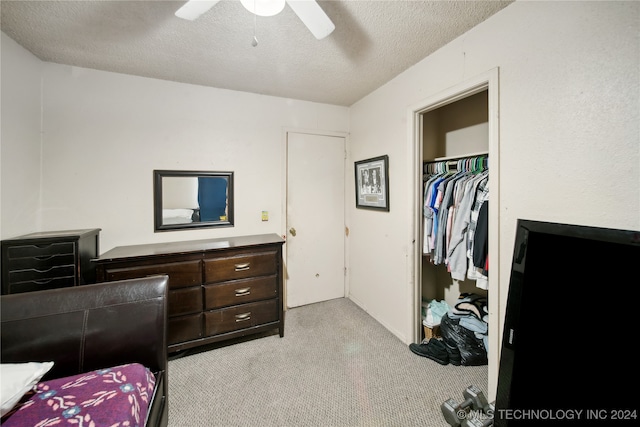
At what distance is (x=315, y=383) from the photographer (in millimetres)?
1805

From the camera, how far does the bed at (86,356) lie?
0.88 metres

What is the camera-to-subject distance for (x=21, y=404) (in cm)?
90

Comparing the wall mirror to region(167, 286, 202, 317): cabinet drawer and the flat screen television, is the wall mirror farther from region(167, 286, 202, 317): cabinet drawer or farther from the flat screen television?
the flat screen television

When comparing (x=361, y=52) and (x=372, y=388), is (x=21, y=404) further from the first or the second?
(x=361, y=52)

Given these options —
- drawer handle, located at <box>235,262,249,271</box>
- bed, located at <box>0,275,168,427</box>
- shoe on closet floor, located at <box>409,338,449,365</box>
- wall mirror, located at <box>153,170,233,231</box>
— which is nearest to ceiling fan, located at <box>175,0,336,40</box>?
bed, located at <box>0,275,168,427</box>

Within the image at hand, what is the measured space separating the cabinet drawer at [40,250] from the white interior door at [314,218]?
187 centimetres

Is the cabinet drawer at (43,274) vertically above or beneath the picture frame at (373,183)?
beneath

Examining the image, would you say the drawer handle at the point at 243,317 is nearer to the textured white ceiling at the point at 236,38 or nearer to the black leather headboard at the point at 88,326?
the black leather headboard at the point at 88,326

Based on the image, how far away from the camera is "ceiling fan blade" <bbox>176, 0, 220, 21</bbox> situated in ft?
3.72

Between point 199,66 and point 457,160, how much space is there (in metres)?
2.39

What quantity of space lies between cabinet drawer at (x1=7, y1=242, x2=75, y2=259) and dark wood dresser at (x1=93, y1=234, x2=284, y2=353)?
0.76 feet

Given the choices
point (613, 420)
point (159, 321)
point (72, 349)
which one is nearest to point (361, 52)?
point (159, 321)

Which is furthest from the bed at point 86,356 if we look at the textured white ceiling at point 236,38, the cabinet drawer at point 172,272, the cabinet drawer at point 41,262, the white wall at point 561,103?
the white wall at point 561,103

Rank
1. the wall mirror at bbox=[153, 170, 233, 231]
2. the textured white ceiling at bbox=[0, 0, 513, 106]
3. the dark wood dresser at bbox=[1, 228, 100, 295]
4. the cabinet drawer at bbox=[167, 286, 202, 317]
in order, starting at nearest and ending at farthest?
the textured white ceiling at bbox=[0, 0, 513, 106] < the dark wood dresser at bbox=[1, 228, 100, 295] < the cabinet drawer at bbox=[167, 286, 202, 317] < the wall mirror at bbox=[153, 170, 233, 231]
